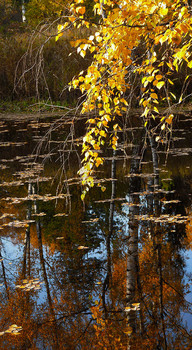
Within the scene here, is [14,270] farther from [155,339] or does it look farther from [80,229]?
[155,339]

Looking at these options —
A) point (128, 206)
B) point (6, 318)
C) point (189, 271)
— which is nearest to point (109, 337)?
point (6, 318)

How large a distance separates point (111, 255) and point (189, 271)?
834 millimetres

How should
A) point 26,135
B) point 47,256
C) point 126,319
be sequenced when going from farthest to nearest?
point 26,135, point 47,256, point 126,319

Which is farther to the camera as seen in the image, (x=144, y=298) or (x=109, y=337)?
(x=144, y=298)

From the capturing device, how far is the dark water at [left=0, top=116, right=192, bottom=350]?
10.2 feet

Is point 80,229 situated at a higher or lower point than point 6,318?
higher

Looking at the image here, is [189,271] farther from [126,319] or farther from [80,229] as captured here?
[80,229]

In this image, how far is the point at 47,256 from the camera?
4.53 meters

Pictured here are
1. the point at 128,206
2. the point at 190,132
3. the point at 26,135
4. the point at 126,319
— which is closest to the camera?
the point at 126,319

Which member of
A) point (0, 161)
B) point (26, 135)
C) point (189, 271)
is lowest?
point (189, 271)

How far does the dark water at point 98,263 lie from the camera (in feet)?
10.2

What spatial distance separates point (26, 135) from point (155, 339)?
11.0m

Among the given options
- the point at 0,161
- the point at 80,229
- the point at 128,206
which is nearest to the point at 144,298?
the point at 80,229

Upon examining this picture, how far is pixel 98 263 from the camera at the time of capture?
4.22 m
